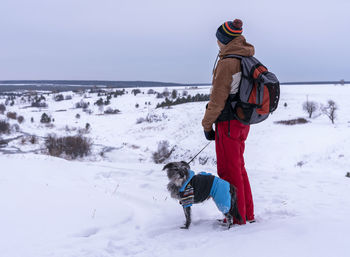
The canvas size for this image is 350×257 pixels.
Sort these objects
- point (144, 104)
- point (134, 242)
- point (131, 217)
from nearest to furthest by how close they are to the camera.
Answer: point (134, 242)
point (131, 217)
point (144, 104)

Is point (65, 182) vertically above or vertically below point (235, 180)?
below

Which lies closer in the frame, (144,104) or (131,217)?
(131,217)

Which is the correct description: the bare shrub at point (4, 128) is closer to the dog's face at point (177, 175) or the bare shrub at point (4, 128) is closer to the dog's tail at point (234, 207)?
the dog's face at point (177, 175)

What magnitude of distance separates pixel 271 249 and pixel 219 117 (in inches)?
54.9

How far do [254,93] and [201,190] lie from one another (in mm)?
1280

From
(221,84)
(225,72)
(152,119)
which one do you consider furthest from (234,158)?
(152,119)

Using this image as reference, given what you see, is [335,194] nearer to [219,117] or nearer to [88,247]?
[219,117]

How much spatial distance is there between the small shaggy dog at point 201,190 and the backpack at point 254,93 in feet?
2.66

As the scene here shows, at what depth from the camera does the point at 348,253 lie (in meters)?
1.73

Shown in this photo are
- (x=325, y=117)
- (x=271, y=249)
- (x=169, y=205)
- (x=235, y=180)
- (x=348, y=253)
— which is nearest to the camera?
(x=348, y=253)

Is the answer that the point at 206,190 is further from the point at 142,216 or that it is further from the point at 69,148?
the point at 69,148

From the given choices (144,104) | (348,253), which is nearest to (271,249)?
(348,253)

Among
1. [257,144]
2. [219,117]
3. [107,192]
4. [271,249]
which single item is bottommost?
[257,144]

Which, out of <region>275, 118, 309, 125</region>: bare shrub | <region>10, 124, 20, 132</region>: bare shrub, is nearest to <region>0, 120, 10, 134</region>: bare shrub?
<region>10, 124, 20, 132</region>: bare shrub
